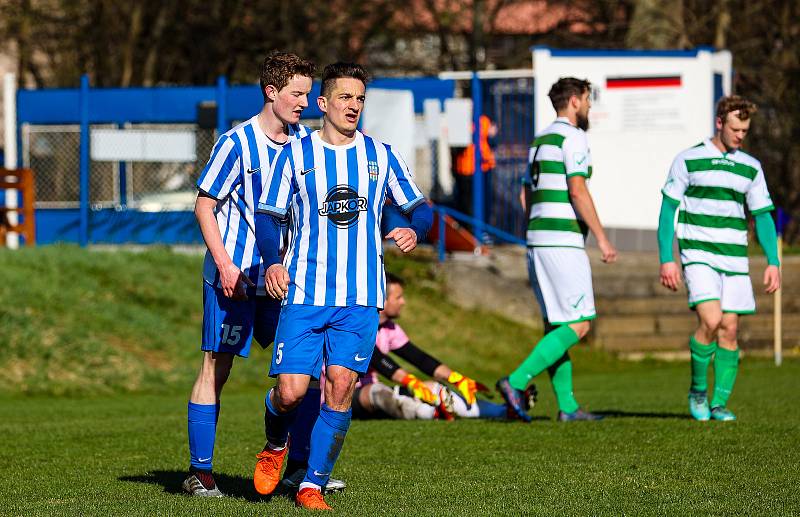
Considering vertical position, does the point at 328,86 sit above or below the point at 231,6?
below

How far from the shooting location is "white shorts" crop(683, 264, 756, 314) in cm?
963

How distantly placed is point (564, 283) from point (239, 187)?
3362 millimetres

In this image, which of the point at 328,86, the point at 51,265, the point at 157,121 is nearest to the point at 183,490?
the point at 328,86

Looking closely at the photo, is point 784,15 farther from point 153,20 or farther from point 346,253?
point 346,253

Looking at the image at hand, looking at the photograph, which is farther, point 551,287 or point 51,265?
point 51,265

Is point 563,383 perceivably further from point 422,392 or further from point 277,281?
point 277,281

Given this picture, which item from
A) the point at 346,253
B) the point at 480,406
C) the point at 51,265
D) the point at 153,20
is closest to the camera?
the point at 346,253

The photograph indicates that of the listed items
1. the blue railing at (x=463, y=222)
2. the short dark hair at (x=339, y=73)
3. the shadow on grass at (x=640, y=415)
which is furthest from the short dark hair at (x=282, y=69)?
the blue railing at (x=463, y=222)

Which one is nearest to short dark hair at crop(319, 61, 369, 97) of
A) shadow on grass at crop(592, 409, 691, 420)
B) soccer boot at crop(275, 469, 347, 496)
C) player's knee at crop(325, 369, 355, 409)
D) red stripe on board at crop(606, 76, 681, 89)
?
player's knee at crop(325, 369, 355, 409)

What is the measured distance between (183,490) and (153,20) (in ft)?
80.5

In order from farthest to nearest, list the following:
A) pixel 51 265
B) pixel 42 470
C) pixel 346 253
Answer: pixel 51 265 < pixel 42 470 < pixel 346 253

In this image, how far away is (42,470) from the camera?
805 cm

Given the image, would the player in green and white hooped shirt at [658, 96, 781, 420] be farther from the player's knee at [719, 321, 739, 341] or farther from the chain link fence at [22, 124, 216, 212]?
the chain link fence at [22, 124, 216, 212]

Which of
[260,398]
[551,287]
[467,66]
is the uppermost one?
[467,66]
